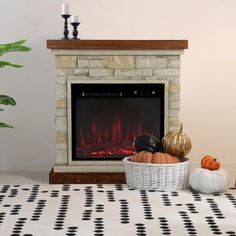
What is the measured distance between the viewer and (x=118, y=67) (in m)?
5.21

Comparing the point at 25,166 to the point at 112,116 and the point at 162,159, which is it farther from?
the point at 162,159

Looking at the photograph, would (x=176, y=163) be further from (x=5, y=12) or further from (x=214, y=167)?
(x=5, y=12)

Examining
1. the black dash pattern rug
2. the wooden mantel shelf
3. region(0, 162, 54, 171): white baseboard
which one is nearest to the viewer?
the black dash pattern rug

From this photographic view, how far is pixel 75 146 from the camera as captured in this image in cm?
532

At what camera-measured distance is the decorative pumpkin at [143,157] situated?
493 centimetres

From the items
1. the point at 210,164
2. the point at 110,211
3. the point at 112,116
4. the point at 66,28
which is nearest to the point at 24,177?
the point at 112,116

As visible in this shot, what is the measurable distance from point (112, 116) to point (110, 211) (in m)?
1.14

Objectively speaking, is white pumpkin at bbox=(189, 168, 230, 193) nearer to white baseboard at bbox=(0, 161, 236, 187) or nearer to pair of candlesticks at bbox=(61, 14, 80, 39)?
white baseboard at bbox=(0, 161, 236, 187)

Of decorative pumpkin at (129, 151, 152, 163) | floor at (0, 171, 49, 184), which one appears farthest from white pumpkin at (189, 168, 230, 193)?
floor at (0, 171, 49, 184)

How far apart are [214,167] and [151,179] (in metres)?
0.46

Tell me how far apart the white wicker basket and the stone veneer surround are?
502 mm

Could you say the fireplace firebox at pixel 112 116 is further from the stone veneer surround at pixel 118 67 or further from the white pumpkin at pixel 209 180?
the white pumpkin at pixel 209 180

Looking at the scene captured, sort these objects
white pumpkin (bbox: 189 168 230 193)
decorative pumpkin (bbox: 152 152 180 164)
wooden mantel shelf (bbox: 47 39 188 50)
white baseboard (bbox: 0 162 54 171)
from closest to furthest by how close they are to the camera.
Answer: white pumpkin (bbox: 189 168 230 193), decorative pumpkin (bbox: 152 152 180 164), wooden mantel shelf (bbox: 47 39 188 50), white baseboard (bbox: 0 162 54 171)

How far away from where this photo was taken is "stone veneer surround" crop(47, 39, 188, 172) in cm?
520
